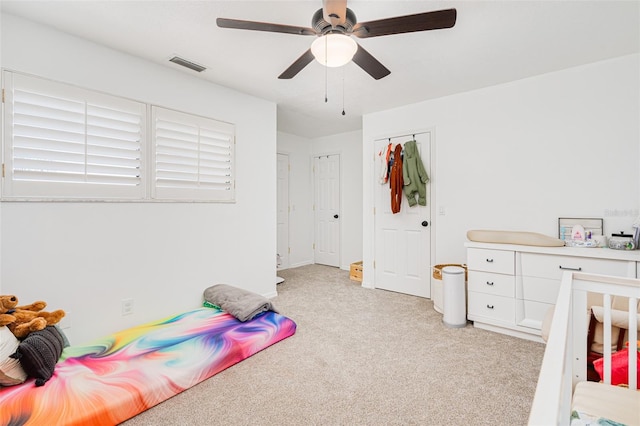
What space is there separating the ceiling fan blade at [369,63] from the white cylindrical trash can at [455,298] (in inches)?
75.0

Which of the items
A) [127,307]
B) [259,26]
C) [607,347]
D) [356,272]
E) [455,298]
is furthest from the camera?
[356,272]

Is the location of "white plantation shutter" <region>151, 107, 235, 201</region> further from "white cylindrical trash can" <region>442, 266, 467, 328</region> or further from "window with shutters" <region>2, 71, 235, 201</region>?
"white cylindrical trash can" <region>442, 266, 467, 328</region>

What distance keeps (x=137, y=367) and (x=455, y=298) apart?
2.62 meters

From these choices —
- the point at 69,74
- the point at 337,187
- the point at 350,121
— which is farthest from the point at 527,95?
the point at 69,74

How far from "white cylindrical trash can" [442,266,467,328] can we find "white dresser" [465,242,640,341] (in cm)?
8

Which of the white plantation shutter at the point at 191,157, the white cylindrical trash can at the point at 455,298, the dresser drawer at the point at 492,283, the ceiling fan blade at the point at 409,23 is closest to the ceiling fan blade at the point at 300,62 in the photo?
the ceiling fan blade at the point at 409,23

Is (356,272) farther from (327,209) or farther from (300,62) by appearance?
(300,62)

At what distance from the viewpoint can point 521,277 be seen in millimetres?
2570

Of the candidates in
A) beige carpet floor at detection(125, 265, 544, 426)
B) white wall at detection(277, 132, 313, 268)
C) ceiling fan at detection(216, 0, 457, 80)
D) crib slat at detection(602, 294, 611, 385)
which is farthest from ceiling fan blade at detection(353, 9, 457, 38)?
white wall at detection(277, 132, 313, 268)

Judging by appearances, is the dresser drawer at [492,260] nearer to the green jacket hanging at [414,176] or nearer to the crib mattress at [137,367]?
the green jacket hanging at [414,176]

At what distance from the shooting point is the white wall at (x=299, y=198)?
5.46m

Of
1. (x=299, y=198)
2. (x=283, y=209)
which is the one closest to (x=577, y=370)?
(x=283, y=209)

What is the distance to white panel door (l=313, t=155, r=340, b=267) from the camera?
5504 millimetres

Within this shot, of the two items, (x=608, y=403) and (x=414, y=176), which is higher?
(x=414, y=176)
